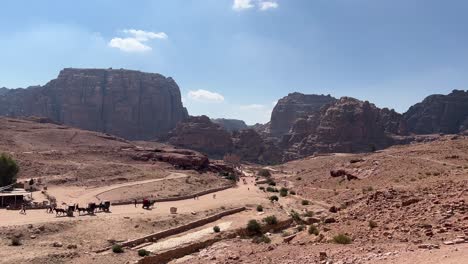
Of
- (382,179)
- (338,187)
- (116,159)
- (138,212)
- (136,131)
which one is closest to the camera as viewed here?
(138,212)

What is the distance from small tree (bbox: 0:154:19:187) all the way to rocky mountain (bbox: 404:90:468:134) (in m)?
160

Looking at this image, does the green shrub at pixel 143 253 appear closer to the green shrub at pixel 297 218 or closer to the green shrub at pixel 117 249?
the green shrub at pixel 117 249

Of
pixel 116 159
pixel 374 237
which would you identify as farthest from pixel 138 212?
pixel 116 159

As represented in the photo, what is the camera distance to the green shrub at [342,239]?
16.4 meters

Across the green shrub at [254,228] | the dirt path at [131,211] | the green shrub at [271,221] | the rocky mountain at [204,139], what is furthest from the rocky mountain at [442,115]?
the green shrub at [254,228]

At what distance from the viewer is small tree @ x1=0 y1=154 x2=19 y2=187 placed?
165 feet

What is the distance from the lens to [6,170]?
1984 inches

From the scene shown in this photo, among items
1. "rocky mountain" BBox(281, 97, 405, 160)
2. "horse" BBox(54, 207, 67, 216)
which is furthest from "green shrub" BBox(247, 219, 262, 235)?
"rocky mountain" BBox(281, 97, 405, 160)

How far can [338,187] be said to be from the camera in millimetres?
48469

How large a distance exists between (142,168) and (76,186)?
21559 mm

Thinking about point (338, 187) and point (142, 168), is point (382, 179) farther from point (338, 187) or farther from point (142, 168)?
point (142, 168)

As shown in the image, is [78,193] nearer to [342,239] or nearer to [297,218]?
[297,218]

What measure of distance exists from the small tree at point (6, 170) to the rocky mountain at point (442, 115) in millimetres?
159618

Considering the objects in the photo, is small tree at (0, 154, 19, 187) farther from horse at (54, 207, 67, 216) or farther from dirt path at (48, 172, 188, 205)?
horse at (54, 207, 67, 216)
